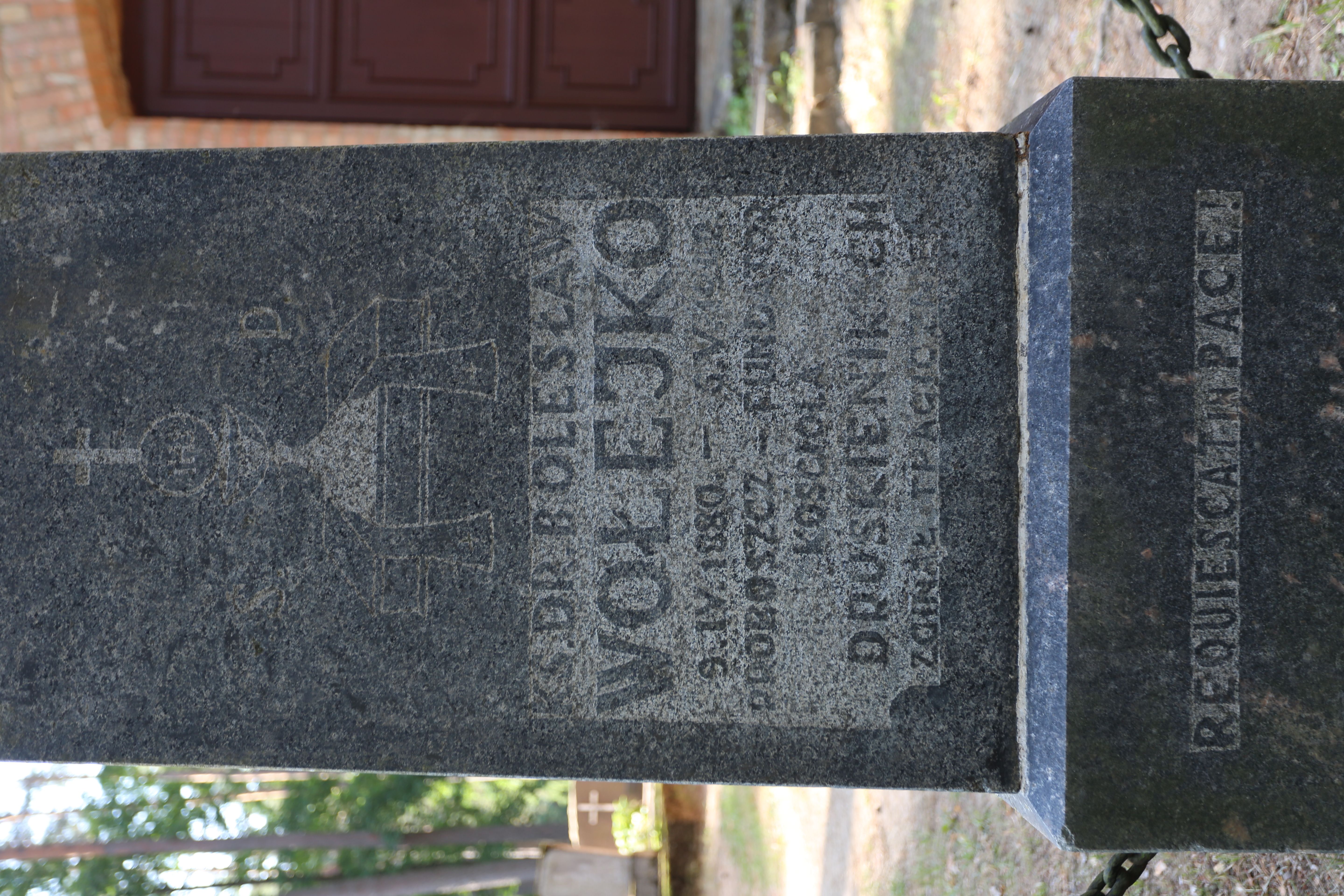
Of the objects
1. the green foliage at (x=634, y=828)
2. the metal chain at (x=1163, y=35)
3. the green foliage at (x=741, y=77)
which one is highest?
the green foliage at (x=741, y=77)

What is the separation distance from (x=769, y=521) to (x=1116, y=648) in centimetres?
72

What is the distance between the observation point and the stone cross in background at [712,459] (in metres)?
1.97

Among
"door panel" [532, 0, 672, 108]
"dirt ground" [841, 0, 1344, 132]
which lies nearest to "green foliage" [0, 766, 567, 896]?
"door panel" [532, 0, 672, 108]

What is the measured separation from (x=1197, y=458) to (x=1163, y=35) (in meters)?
1.02

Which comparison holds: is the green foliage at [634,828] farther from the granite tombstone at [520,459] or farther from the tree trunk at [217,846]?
the granite tombstone at [520,459]

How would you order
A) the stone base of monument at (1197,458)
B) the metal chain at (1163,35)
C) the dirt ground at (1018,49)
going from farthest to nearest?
the dirt ground at (1018,49) → the metal chain at (1163,35) → the stone base of monument at (1197,458)

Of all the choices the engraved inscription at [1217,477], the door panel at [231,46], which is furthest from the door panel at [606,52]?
the engraved inscription at [1217,477]

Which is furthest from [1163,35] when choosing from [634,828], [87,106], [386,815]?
[386,815]

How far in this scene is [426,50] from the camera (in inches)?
254

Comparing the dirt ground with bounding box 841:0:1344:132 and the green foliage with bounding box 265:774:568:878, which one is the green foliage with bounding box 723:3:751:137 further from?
the green foliage with bounding box 265:774:568:878

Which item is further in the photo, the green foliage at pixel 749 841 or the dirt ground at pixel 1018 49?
the green foliage at pixel 749 841

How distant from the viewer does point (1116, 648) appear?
197cm

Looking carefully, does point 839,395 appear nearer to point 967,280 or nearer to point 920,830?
point 967,280

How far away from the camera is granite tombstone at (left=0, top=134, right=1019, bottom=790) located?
2.21m
